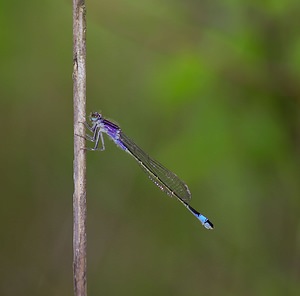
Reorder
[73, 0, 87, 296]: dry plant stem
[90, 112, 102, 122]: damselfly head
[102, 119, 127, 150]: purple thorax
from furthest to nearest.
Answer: [102, 119, 127, 150]: purple thorax < [90, 112, 102, 122]: damselfly head < [73, 0, 87, 296]: dry plant stem

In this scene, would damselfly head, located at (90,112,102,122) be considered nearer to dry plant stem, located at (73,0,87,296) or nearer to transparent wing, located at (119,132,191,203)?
transparent wing, located at (119,132,191,203)

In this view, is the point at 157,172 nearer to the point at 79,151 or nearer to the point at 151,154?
the point at 151,154

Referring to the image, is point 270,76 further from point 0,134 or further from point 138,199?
point 0,134

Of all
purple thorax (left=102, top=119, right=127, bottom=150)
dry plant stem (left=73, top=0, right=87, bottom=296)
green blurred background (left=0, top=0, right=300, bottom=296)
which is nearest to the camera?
dry plant stem (left=73, top=0, right=87, bottom=296)

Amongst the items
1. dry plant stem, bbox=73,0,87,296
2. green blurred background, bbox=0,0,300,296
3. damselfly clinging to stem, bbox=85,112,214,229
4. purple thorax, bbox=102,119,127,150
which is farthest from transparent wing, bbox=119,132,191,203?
dry plant stem, bbox=73,0,87,296

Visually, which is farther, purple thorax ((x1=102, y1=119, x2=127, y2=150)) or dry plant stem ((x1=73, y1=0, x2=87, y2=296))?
purple thorax ((x1=102, y1=119, x2=127, y2=150))
